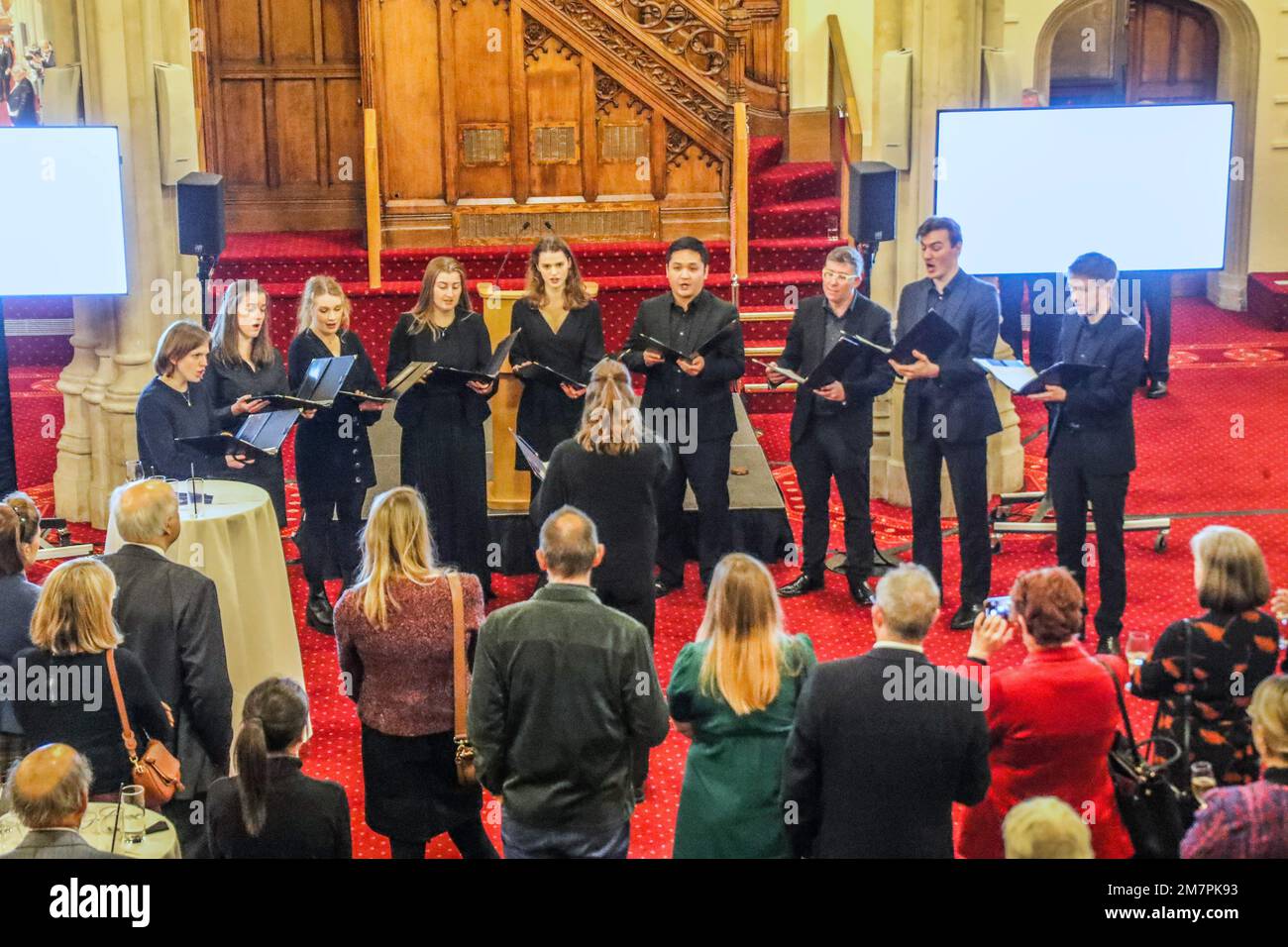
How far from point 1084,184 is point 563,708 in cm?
495

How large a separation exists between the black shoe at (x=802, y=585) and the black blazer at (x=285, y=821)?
3.81 m

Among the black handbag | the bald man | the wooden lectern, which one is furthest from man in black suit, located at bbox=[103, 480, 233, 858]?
the wooden lectern

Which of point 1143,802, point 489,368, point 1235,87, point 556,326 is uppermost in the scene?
point 1235,87

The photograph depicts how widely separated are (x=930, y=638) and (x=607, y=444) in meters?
2.07

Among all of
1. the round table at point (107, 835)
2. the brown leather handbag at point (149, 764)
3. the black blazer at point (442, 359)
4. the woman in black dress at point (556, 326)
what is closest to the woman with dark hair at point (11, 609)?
the brown leather handbag at point (149, 764)

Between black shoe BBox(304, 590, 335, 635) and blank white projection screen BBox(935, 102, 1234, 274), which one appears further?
blank white projection screen BBox(935, 102, 1234, 274)

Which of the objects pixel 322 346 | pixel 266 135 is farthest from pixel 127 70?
pixel 266 135

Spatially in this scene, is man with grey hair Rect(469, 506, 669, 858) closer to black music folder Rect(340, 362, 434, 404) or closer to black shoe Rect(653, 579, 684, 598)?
black music folder Rect(340, 362, 434, 404)

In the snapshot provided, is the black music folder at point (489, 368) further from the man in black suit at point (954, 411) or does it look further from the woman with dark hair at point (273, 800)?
the woman with dark hair at point (273, 800)

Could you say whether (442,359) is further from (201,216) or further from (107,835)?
(107,835)

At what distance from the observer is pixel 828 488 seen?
7.34 m

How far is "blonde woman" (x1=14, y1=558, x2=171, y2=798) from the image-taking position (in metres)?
4.32

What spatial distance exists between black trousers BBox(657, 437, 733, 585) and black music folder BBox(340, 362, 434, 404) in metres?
1.11

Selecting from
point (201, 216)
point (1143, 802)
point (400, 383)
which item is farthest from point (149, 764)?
point (201, 216)
